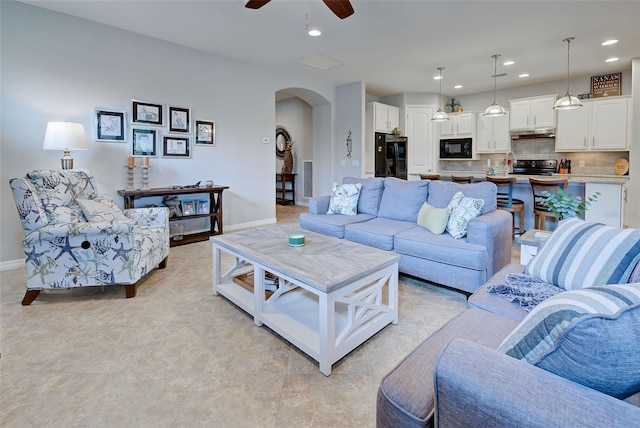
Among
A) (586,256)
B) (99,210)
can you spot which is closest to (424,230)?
(586,256)

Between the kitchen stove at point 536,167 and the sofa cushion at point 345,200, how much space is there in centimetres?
476

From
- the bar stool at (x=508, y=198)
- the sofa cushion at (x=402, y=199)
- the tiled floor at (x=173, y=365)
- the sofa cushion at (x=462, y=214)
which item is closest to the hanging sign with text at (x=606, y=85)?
the bar stool at (x=508, y=198)

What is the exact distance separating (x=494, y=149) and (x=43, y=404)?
7.90 metres

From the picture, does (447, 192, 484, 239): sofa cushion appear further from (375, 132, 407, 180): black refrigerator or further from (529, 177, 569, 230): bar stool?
(375, 132, 407, 180): black refrigerator

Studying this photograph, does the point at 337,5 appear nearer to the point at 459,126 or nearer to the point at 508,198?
the point at 508,198

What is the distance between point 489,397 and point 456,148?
7527 mm

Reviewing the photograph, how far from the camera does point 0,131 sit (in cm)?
331

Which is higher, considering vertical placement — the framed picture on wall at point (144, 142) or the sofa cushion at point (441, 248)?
the framed picture on wall at point (144, 142)

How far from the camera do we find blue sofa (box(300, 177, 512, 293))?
2.62 m

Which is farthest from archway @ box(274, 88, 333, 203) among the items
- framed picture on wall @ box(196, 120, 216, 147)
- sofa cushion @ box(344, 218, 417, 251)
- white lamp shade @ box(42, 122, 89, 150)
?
white lamp shade @ box(42, 122, 89, 150)

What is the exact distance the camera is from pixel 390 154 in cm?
725

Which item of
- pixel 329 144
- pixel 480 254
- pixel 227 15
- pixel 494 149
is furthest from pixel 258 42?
pixel 494 149

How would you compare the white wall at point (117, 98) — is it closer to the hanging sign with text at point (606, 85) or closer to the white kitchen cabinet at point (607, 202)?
the white kitchen cabinet at point (607, 202)

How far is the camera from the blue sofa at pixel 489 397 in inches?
24.2
